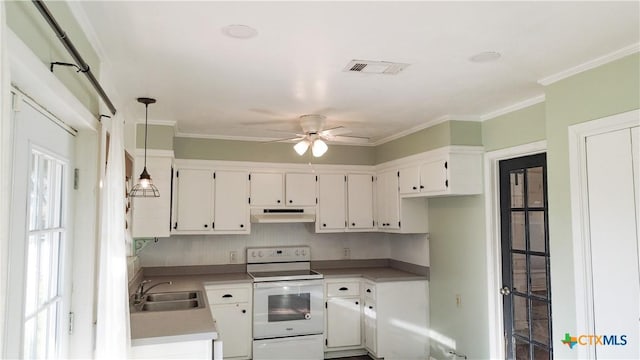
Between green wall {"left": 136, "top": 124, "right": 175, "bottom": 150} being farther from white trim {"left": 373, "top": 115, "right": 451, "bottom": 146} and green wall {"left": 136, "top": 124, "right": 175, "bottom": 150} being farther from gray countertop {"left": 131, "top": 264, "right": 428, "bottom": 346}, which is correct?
white trim {"left": 373, "top": 115, "right": 451, "bottom": 146}

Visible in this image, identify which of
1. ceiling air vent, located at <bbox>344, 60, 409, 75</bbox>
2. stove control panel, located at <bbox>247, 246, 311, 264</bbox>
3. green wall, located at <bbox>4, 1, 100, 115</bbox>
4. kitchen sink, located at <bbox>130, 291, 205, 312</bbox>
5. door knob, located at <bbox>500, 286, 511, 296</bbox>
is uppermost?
ceiling air vent, located at <bbox>344, 60, 409, 75</bbox>

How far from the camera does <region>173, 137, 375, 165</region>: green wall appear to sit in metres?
4.92

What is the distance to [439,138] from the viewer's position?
13.9ft

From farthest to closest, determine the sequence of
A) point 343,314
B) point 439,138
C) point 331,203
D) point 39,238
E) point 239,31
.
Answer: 1. point 331,203
2. point 343,314
3. point 439,138
4. point 239,31
5. point 39,238

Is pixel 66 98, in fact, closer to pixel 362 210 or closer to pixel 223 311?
pixel 223 311

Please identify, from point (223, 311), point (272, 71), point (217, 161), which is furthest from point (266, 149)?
point (272, 71)

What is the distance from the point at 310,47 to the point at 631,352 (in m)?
2.37

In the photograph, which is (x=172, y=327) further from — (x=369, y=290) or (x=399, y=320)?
(x=399, y=320)

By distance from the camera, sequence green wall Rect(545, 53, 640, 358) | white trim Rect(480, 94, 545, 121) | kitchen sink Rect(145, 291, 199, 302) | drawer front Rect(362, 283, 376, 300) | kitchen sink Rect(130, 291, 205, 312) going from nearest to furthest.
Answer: green wall Rect(545, 53, 640, 358) < white trim Rect(480, 94, 545, 121) < kitchen sink Rect(130, 291, 205, 312) < kitchen sink Rect(145, 291, 199, 302) < drawer front Rect(362, 283, 376, 300)

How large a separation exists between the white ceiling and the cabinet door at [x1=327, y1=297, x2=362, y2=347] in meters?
2.25

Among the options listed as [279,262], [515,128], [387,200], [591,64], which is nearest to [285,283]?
[279,262]

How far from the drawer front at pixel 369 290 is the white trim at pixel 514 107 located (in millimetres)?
2070

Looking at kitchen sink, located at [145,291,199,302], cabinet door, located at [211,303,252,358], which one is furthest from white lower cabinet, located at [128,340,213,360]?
cabinet door, located at [211,303,252,358]

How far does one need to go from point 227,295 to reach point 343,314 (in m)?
1.28
